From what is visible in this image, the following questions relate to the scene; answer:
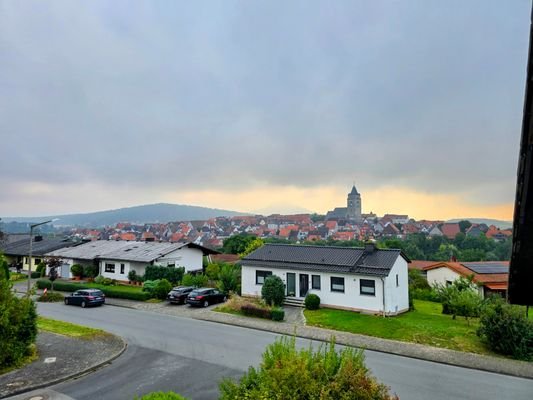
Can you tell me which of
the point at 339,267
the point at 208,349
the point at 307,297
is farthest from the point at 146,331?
the point at 339,267

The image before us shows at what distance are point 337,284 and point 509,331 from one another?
11.7m

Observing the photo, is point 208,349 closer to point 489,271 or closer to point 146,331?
point 146,331

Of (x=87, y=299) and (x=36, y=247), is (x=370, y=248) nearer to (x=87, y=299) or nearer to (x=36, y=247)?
(x=87, y=299)

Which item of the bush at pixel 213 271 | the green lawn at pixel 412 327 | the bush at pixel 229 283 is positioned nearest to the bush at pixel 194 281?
the bush at pixel 229 283

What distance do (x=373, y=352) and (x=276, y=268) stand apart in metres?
13.0

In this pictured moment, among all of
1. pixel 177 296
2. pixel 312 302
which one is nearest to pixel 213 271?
pixel 177 296

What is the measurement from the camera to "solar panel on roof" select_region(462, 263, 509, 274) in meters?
39.1

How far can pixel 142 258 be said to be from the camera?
38.3m

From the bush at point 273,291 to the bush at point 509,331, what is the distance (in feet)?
45.8

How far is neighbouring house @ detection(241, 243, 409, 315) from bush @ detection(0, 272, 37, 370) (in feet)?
59.1

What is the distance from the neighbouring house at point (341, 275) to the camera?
25406 millimetres

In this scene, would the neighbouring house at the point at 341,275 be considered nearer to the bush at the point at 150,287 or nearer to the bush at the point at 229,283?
the bush at the point at 229,283

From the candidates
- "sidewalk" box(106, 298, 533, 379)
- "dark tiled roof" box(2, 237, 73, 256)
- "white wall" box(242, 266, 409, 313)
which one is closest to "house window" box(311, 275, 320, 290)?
"white wall" box(242, 266, 409, 313)

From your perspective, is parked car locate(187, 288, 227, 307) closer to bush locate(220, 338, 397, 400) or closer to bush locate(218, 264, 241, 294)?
bush locate(218, 264, 241, 294)
